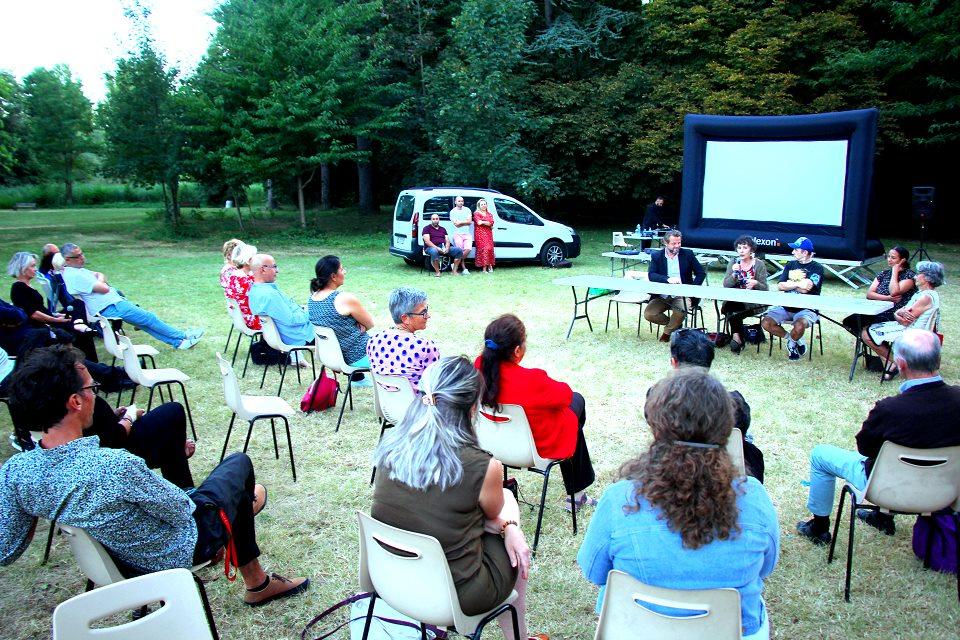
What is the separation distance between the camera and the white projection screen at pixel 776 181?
1251cm

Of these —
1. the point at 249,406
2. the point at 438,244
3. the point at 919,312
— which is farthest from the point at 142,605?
the point at 438,244

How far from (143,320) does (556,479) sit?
473 cm

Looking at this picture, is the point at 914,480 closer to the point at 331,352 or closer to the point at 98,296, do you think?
the point at 331,352

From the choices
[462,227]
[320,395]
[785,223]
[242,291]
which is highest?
[785,223]

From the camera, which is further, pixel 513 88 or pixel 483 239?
pixel 513 88

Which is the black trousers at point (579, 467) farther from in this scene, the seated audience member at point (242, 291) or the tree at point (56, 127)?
the tree at point (56, 127)

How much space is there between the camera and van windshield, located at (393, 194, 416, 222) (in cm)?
1312

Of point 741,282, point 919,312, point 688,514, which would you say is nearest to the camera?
point 688,514

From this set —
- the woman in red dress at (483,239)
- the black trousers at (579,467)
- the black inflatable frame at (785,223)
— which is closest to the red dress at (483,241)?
the woman in red dress at (483,239)

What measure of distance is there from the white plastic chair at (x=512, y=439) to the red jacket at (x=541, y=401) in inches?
2.2

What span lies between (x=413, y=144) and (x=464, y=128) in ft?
9.36

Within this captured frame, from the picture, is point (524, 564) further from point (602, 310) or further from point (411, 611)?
point (602, 310)

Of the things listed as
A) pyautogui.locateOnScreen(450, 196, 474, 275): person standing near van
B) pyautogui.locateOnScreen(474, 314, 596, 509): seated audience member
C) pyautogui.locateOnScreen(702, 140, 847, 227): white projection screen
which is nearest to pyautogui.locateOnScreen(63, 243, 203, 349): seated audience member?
pyautogui.locateOnScreen(474, 314, 596, 509): seated audience member

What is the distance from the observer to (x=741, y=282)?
7367 millimetres
